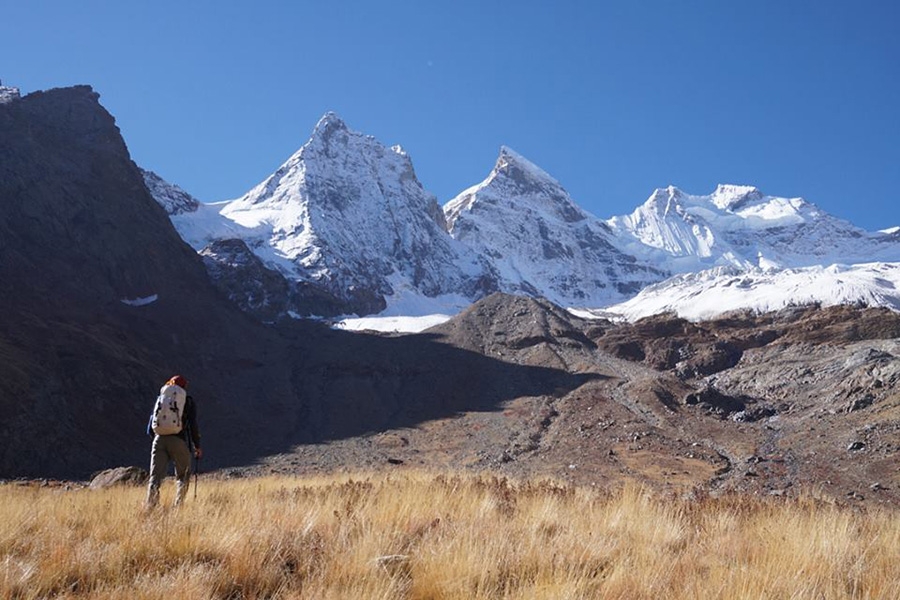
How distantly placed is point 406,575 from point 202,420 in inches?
1797

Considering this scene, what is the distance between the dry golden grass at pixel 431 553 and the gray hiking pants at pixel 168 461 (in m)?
1.55

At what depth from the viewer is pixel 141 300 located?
238 ft

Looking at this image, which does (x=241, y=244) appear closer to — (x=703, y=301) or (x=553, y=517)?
(x=703, y=301)

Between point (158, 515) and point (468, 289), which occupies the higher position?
point (468, 289)

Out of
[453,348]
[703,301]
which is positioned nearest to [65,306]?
[453,348]

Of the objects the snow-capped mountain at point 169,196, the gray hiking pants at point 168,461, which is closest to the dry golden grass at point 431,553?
the gray hiking pants at point 168,461

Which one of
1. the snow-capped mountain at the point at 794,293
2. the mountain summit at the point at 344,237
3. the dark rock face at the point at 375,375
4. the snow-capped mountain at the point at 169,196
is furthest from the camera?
the snow-capped mountain at the point at 169,196

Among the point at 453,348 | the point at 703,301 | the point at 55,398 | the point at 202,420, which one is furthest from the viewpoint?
the point at 703,301

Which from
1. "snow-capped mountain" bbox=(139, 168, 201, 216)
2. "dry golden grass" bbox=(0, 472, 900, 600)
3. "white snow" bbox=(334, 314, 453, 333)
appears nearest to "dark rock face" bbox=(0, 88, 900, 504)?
"dry golden grass" bbox=(0, 472, 900, 600)

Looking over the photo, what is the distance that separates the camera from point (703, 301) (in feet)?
314

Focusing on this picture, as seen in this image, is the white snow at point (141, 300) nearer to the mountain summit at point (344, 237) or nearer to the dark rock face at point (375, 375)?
the dark rock face at point (375, 375)

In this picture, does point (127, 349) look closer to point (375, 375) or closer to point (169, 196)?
point (375, 375)

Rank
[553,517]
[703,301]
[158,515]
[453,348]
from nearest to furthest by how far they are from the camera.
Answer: [158,515] → [553,517] → [453,348] → [703,301]

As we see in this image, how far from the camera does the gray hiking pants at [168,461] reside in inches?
324
